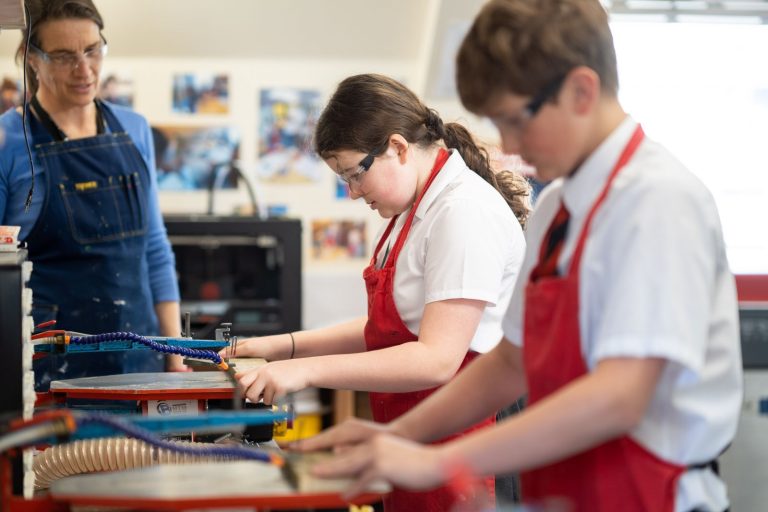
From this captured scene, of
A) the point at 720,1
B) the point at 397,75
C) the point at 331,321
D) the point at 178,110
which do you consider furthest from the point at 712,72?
the point at 178,110

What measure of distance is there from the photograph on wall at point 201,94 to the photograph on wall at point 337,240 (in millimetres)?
707

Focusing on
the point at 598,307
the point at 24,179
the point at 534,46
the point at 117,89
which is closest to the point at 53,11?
the point at 24,179

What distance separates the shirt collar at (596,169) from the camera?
3.35 feet

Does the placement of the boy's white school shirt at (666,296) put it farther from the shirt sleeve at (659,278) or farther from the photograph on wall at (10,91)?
the photograph on wall at (10,91)

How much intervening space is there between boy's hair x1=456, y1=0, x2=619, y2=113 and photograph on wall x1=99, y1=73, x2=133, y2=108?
342cm

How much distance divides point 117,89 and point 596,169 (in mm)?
3497

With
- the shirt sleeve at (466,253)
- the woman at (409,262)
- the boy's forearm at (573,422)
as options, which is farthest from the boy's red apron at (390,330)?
the boy's forearm at (573,422)

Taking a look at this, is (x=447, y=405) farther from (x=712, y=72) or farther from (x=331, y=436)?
(x=712, y=72)

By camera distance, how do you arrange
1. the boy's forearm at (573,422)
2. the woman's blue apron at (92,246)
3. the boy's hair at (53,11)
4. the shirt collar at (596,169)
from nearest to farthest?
the boy's forearm at (573,422)
the shirt collar at (596,169)
the boy's hair at (53,11)
the woman's blue apron at (92,246)

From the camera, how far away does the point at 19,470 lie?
1.16 meters

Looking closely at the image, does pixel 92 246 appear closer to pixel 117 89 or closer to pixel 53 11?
pixel 53 11

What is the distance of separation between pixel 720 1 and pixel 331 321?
7.15ft

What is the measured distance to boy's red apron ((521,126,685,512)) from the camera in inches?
38.2

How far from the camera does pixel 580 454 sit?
101 centimetres
